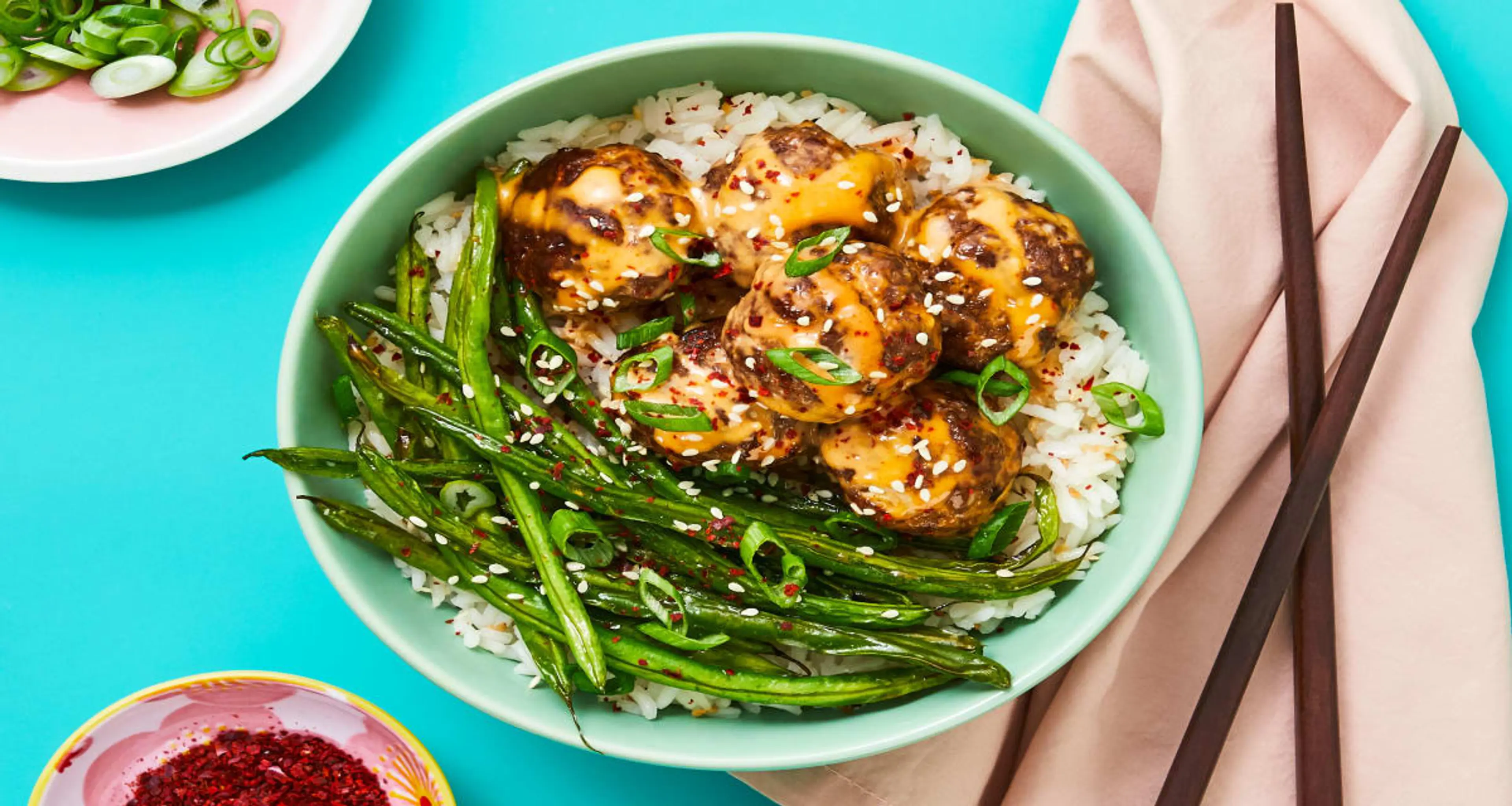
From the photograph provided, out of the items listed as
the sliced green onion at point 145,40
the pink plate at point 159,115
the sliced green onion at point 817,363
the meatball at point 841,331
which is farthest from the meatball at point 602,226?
the sliced green onion at point 145,40

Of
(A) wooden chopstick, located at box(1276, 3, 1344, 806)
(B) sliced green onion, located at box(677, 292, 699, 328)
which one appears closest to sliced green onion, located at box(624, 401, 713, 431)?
(B) sliced green onion, located at box(677, 292, 699, 328)

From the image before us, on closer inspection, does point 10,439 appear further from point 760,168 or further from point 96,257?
point 760,168

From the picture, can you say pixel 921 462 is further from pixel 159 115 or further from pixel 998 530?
pixel 159 115

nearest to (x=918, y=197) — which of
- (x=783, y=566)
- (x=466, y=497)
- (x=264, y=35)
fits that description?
(x=783, y=566)

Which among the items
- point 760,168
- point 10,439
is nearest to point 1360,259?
point 760,168

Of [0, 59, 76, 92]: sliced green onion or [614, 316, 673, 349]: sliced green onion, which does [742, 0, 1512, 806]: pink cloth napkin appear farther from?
[0, 59, 76, 92]: sliced green onion

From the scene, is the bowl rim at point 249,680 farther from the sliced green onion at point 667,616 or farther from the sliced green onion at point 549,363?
the sliced green onion at point 549,363
